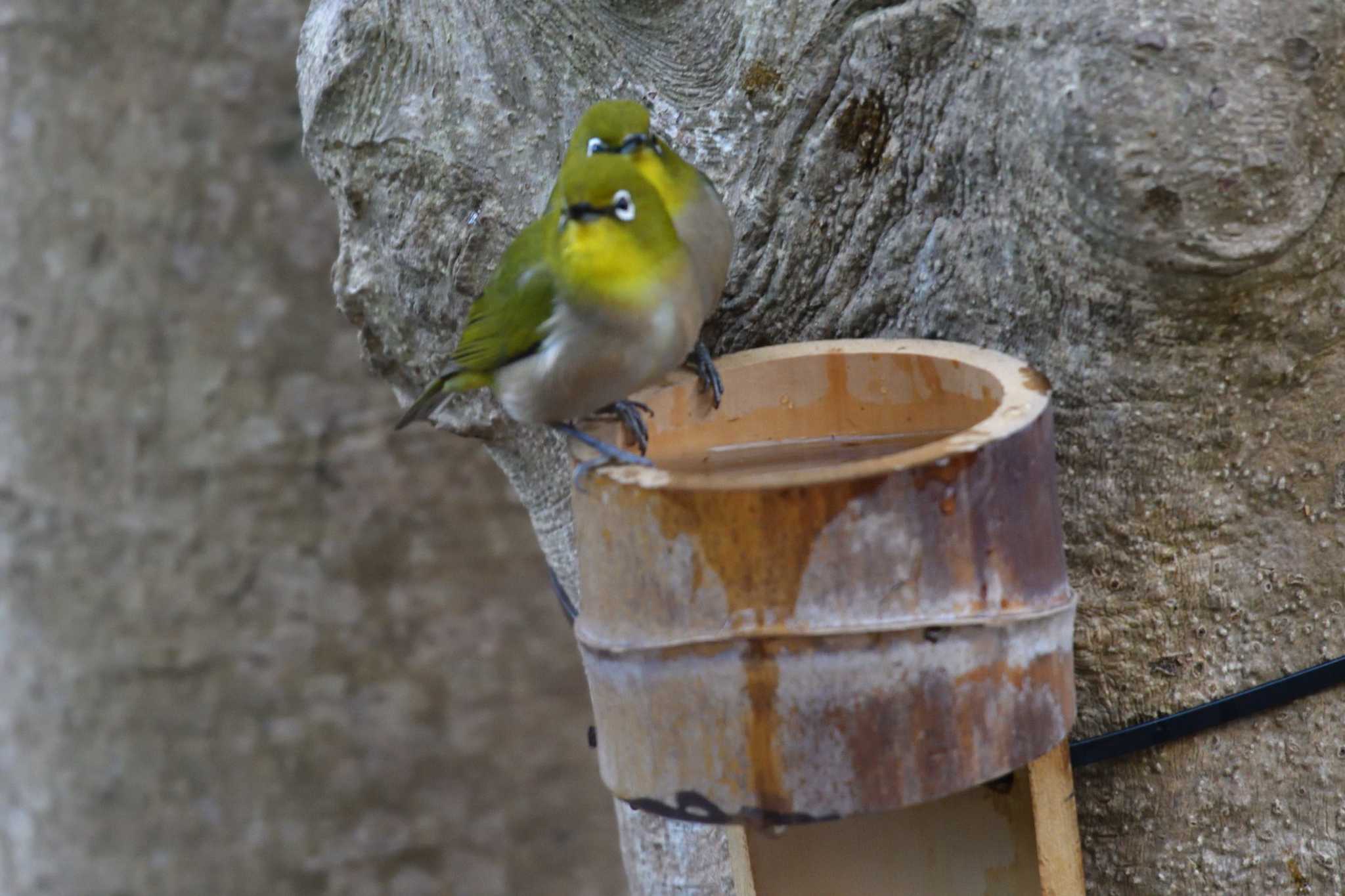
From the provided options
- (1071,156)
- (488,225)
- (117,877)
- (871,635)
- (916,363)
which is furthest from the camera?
(117,877)

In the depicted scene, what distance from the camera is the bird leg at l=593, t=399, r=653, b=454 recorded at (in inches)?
60.4

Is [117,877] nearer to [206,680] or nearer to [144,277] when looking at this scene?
[206,680]

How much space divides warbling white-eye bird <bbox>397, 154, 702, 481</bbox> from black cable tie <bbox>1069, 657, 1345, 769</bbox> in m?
0.66

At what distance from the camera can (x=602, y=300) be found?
1.47 metres

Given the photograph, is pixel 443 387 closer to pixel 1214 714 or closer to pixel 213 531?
pixel 1214 714

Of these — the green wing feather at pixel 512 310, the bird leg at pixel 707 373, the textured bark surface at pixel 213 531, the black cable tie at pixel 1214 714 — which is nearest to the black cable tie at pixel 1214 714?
the black cable tie at pixel 1214 714

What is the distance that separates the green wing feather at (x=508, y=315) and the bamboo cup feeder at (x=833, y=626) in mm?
306

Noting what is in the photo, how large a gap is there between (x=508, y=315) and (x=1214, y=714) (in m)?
0.94

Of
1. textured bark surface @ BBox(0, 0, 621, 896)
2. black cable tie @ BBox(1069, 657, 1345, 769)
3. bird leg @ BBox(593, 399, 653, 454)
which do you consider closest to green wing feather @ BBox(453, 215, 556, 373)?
bird leg @ BBox(593, 399, 653, 454)

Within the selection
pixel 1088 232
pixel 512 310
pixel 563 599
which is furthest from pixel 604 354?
pixel 563 599

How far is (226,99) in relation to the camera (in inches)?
131

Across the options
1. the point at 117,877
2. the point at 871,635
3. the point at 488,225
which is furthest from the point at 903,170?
the point at 117,877

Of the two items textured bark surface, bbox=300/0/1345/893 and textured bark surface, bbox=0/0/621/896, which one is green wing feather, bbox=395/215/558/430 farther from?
textured bark surface, bbox=0/0/621/896

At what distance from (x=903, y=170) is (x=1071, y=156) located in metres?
0.32
